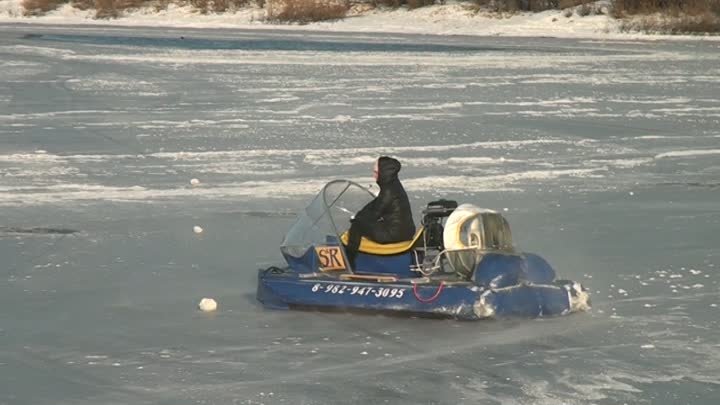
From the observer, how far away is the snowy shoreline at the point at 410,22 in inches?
1495

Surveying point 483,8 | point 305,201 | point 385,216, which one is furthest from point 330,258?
point 483,8

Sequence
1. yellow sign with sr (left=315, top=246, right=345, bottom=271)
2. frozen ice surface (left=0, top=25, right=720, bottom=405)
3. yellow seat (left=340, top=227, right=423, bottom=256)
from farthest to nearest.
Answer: yellow sign with sr (left=315, top=246, right=345, bottom=271), yellow seat (left=340, top=227, right=423, bottom=256), frozen ice surface (left=0, top=25, right=720, bottom=405)

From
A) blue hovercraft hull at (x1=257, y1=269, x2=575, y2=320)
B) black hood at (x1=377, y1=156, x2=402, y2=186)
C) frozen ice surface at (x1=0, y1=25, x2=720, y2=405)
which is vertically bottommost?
frozen ice surface at (x1=0, y1=25, x2=720, y2=405)

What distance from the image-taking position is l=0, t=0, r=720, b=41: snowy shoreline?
37969mm

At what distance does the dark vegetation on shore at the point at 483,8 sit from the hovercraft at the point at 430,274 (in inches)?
1125

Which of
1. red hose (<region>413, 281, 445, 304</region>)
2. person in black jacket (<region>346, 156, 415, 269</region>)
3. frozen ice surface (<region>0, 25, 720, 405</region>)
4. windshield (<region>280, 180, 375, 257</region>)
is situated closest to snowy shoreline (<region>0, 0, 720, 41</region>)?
frozen ice surface (<region>0, 25, 720, 405</region>)

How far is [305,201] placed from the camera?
13172 mm

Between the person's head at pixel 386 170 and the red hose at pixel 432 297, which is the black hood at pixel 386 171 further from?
the red hose at pixel 432 297

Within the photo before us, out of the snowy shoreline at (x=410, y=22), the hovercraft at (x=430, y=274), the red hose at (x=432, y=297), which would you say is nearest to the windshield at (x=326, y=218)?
the hovercraft at (x=430, y=274)

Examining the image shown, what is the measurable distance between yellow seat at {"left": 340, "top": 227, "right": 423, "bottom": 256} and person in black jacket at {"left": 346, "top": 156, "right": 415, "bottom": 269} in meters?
0.02

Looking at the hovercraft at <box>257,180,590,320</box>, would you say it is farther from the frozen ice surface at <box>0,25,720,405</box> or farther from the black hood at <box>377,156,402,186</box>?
the black hood at <box>377,156,402,186</box>

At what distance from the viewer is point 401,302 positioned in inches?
333

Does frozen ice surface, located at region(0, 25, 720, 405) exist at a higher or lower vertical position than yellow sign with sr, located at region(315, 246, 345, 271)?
lower

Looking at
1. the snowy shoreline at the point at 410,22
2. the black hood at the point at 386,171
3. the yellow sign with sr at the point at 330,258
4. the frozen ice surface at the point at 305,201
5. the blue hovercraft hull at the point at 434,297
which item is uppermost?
the black hood at the point at 386,171
